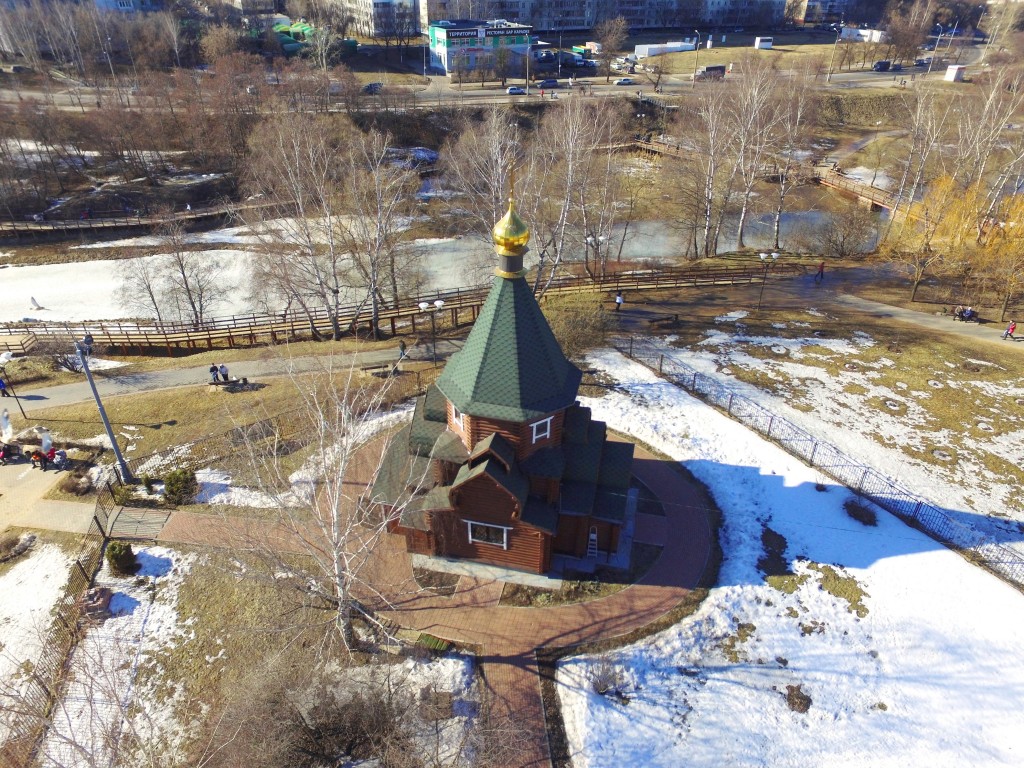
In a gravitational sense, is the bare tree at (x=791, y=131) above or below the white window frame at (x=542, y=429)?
above

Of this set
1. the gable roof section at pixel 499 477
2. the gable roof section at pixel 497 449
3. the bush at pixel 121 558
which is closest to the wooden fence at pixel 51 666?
the bush at pixel 121 558

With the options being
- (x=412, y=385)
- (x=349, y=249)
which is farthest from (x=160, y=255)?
(x=412, y=385)

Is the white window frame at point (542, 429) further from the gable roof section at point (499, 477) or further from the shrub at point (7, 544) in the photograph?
the shrub at point (7, 544)

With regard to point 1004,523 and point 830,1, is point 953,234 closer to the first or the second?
point 1004,523

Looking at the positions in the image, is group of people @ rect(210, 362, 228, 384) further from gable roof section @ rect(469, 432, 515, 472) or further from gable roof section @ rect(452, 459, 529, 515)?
gable roof section @ rect(469, 432, 515, 472)

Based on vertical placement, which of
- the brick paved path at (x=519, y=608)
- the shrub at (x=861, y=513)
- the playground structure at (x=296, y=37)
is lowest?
the brick paved path at (x=519, y=608)

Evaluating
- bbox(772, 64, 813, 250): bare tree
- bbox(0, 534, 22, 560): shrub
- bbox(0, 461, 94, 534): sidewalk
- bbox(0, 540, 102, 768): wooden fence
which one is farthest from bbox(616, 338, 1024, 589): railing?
bbox(0, 534, 22, 560): shrub

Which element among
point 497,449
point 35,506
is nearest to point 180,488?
point 35,506

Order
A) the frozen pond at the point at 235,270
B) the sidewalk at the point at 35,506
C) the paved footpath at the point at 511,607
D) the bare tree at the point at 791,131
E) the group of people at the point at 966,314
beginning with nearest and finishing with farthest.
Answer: the paved footpath at the point at 511,607 < the sidewalk at the point at 35,506 < the group of people at the point at 966,314 < the frozen pond at the point at 235,270 < the bare tree at the point at 791,131
